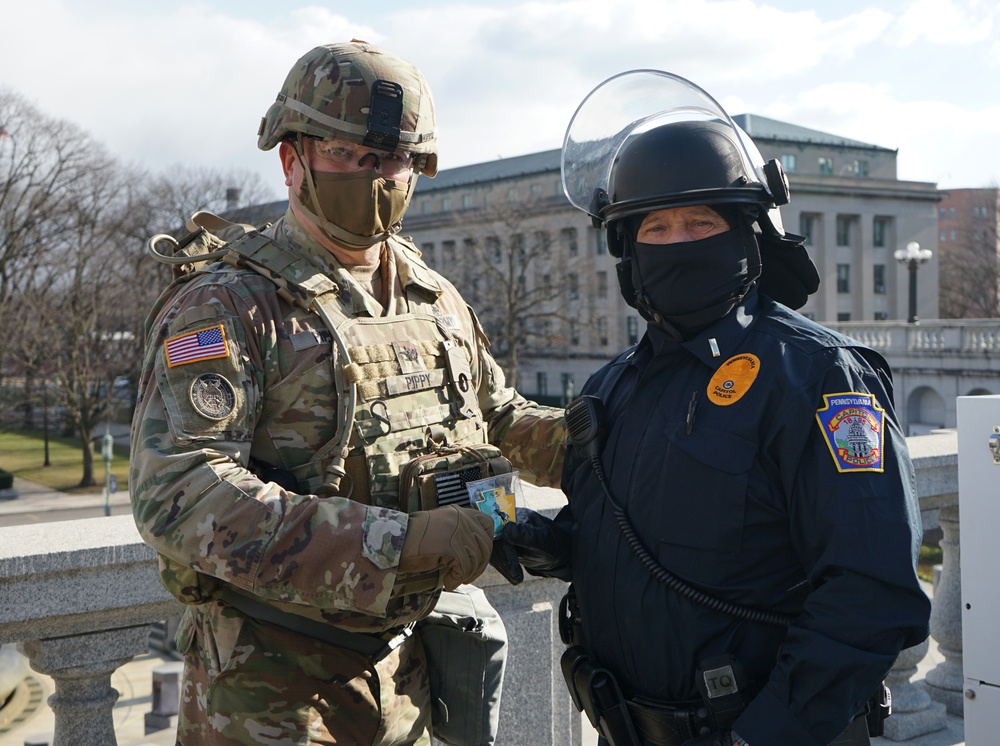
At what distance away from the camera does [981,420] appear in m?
3.75

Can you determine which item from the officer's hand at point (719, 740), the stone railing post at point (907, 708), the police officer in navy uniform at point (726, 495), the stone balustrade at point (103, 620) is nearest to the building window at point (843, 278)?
the stone railing post at point (907, 708)

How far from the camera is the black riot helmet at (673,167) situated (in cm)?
274

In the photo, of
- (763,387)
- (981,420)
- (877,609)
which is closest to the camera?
(877,609)

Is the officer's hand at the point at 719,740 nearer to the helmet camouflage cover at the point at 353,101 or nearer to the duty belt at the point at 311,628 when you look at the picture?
the duty belt at the point at 311,628

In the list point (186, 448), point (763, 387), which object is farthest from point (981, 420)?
point (186, 448)

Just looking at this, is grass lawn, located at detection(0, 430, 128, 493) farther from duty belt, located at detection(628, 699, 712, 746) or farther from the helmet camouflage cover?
duty belt, located at detection(628, 699, 712, 746)

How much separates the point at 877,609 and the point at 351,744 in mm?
1489

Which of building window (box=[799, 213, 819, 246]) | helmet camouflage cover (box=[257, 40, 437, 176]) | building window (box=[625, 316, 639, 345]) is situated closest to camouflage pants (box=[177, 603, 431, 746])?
helmet camouflage cover (box=[257, 40, 437, 176])

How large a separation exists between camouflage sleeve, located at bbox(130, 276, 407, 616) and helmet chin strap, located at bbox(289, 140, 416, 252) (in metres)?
0.51

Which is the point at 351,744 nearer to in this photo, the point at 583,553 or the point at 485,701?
the point at 485,701

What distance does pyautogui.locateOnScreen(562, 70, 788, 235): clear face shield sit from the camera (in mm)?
3150

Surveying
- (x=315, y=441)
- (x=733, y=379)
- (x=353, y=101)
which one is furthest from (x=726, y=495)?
(x=353, y=101)

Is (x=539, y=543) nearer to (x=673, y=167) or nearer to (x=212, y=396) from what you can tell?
(x=212, y=396)

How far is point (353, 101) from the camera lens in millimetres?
2967
